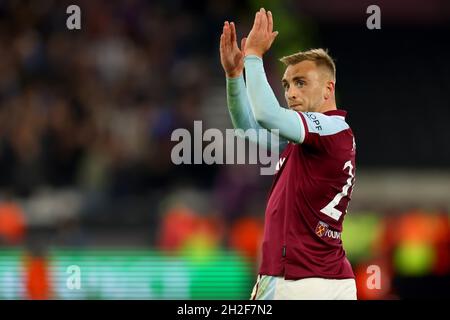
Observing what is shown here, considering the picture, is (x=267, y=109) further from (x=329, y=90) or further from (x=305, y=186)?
(x=329, y=90)

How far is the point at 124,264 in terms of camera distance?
1166 cm

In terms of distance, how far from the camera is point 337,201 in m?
5.71

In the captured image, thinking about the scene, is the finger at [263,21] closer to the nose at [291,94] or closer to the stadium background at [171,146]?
the nose at [291,94]

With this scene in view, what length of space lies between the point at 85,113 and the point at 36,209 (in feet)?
6.52

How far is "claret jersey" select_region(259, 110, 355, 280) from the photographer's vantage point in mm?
5555

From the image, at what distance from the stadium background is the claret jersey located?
4453 mm

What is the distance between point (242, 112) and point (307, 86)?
455 millimetres

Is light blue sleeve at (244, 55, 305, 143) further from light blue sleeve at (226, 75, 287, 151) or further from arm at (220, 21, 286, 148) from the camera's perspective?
light blue sleeve at (226, 75, 287, 151)

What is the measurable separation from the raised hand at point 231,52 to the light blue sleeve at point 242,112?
0.06 metres

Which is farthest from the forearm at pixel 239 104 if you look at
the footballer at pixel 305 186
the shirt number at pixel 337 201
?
the shirt number at pixel 337 201

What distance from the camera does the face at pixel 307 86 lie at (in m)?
5.74

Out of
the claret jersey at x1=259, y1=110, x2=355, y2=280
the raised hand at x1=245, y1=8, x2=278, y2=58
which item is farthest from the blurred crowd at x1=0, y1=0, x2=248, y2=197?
the raised hand at x1=245, y1=8, x2=278, y2=58
